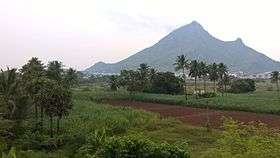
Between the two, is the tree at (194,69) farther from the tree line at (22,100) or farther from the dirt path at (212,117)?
the tree line at (22,100)

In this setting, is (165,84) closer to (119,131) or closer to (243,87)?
(243,87)

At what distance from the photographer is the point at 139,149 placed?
93.9 ft

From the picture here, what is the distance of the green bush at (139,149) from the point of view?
28344mm

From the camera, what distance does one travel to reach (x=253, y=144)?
2084cm

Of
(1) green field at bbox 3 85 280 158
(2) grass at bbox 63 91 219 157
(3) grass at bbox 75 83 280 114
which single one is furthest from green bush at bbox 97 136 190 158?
(3) grass at bbox 75 83 280 114

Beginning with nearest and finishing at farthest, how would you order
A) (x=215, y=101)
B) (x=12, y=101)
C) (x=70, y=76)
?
(x=12, y=101)
(x=215, y=101)
(x=70, y=76)

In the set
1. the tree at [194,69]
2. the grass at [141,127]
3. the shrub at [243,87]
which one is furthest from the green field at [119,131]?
the shrub at [243,87]

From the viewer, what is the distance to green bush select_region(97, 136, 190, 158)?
2834 centimetres

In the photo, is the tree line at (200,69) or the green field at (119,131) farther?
the tree line at (200,69)

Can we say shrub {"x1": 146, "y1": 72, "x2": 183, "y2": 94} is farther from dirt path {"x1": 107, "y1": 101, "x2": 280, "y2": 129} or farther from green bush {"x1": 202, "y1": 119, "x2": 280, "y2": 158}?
green bush {"x1": 202, "y1": 119, "x2": 280, "y2": 158}

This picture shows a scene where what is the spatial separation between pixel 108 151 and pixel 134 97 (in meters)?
71.5

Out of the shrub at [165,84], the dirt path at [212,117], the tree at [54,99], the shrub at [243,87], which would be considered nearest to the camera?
the tree at [54,99]

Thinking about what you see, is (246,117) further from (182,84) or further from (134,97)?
(182,84)

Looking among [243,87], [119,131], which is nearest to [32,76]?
[119,131]
